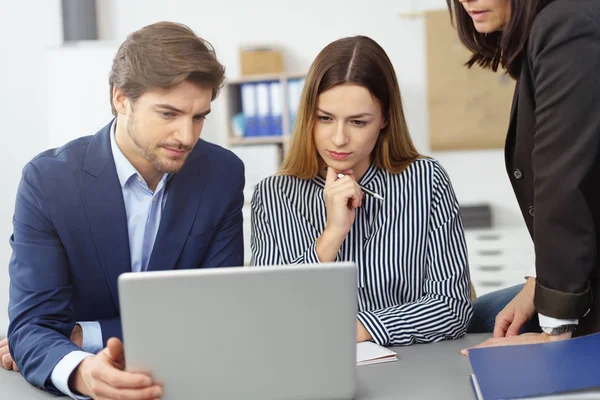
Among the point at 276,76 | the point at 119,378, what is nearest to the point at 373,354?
the point at 119,378


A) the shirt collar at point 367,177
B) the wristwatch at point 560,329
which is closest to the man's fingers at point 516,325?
the wristwatch at point 560,329

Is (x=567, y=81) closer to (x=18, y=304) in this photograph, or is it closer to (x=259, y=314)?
(x=259, y=314)

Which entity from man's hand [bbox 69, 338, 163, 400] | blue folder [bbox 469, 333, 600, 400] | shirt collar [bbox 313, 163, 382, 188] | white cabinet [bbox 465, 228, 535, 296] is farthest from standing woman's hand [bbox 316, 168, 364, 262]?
white cabinet [bbox 465, 228, 535, 296]

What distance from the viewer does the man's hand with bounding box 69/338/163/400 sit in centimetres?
108

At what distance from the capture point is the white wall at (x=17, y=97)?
180 inches

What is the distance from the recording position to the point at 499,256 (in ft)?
13.5

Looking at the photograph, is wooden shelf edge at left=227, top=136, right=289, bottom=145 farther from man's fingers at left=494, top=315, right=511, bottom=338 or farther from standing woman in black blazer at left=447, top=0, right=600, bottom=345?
standing woman in black blazer at left=447, top=0, right=600, bottom=345

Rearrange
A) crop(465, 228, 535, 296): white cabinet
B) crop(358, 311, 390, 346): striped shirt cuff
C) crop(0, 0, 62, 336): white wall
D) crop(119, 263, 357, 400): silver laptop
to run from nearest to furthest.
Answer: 1. crop(119, 263, 357, 400): silver laptop
2. crop(358, 311, 390, 346): striped shirt cuff
3. crop(465, 228, 535, 296): white cabinet
4. crop(0, 0, 62, 336): white wall

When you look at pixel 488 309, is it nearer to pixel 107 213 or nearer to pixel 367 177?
pixel 367 177

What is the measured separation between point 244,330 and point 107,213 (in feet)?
2.02

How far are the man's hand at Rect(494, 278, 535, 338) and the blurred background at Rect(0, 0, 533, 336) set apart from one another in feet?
8.72

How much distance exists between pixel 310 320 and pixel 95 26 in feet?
12.9

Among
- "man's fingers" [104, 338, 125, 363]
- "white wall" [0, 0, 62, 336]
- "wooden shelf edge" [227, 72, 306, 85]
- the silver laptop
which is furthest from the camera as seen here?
"white wall" [0, 0, 62, 336]

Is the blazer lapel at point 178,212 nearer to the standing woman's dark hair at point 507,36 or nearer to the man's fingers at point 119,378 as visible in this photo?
the man's fingers at point 119,378
